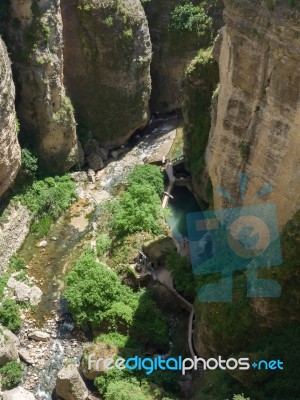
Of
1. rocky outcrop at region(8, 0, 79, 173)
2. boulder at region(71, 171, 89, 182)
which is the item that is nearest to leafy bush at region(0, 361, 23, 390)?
rocky outcrop at region(8, 0, 79, 173)

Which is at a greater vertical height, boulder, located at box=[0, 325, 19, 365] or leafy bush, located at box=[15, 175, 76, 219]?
leafy bush, located at box=[15, 175, 76, 219]

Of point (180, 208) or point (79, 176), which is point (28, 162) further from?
point (180, 208)

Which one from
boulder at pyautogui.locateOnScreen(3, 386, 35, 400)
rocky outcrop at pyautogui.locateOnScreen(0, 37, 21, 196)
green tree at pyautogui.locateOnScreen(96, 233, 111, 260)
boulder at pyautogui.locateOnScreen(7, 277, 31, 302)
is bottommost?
boulder at pyautogui.locateOnScreen(3, 386, 35, 400)

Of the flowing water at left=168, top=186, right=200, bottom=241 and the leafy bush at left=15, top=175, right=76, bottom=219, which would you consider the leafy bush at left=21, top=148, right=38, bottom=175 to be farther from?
the flowing water at left=168, top=186, right=200, bottom=241

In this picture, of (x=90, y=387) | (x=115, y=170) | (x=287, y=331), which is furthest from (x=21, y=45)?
(x=287, y=331)

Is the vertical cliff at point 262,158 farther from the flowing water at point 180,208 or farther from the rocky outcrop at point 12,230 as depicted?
the rocky outcrop at point 12,230

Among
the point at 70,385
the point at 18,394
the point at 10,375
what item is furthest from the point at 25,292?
the point at 70,385
